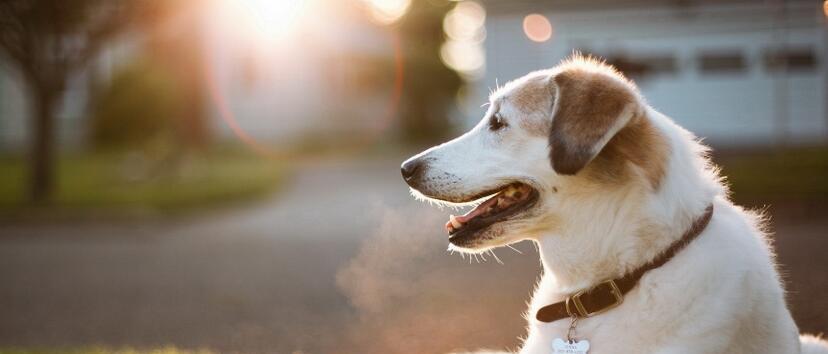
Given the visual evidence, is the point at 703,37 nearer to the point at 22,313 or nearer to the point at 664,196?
the point at 22,313

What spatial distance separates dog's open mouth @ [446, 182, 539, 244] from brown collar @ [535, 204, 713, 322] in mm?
429

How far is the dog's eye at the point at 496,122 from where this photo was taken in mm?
3612

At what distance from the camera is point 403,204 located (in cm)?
1583

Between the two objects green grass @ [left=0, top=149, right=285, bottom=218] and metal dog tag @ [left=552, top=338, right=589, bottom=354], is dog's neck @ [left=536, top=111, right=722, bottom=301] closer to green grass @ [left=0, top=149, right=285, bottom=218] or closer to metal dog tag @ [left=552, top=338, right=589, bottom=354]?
metal dog tag @ [left=552, top=338, right=589, bottom=354]

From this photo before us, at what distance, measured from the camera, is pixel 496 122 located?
3660 millimetres

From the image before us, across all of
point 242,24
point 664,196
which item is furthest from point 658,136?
point 242,24

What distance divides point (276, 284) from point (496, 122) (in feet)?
18.0

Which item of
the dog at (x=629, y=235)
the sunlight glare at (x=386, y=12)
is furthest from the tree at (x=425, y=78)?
the dog at (x=629, y=235)

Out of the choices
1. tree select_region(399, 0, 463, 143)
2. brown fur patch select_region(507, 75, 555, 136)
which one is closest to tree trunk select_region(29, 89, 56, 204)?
brown fur patch select_region(507, 75, 555, 136)

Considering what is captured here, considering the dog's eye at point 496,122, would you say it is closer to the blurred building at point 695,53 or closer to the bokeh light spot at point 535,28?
the blurred building at point 695,53

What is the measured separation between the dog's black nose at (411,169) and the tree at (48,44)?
40.0 feet

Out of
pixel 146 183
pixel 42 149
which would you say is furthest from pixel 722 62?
pixel 42 149

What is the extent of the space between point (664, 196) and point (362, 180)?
1736cm

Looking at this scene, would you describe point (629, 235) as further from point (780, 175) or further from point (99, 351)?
point (780, 175)
